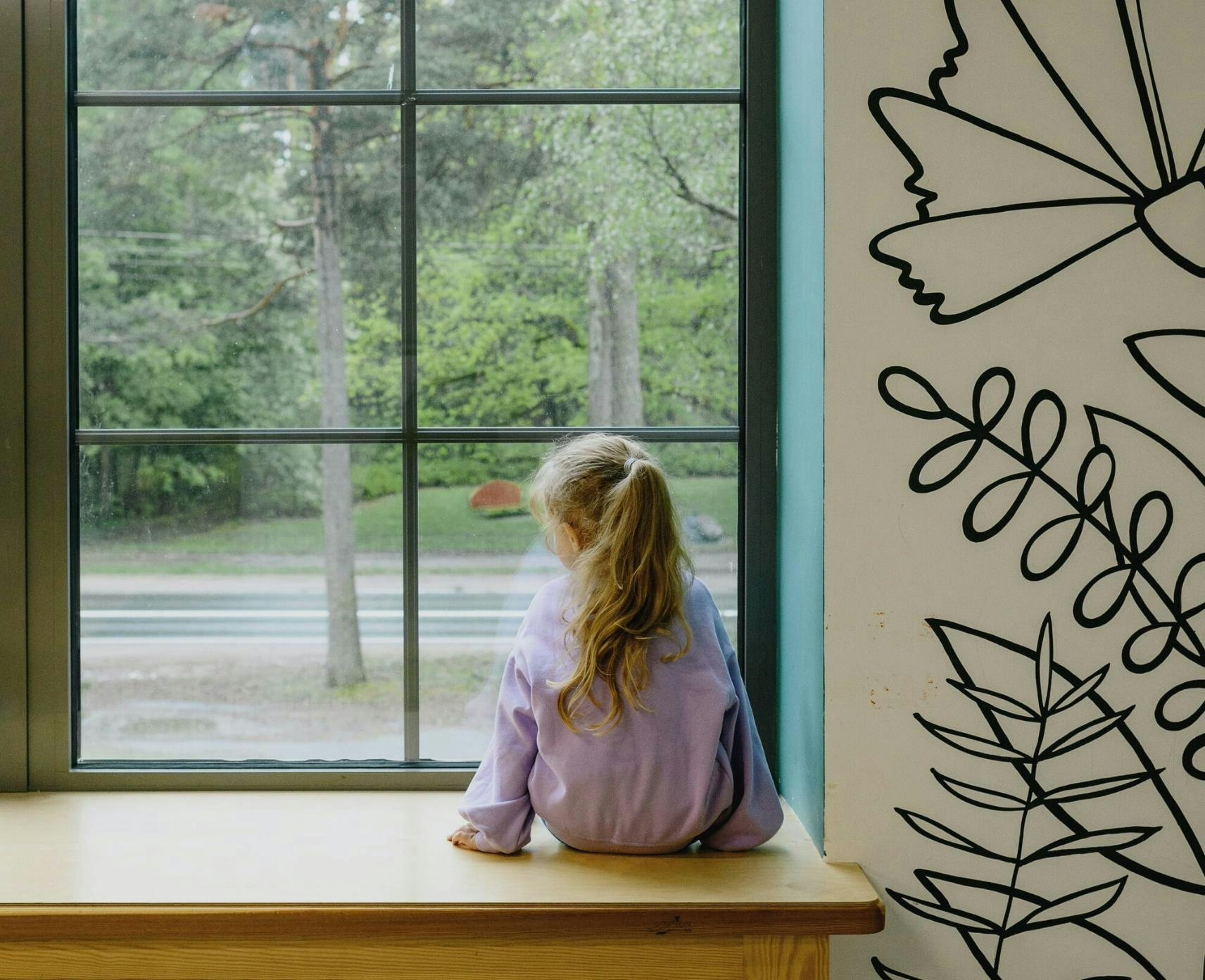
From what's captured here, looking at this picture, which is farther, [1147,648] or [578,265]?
[578,265]

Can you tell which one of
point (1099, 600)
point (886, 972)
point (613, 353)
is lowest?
point (886, 972)

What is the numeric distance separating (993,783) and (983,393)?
548mm

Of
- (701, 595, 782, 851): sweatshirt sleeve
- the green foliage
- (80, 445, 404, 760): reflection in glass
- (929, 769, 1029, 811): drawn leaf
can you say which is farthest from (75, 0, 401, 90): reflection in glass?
(929, 769, 1029, 811): drawn leaf

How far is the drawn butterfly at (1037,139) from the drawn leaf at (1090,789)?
678mm

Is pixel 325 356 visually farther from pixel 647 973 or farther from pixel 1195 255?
pixel 1195 255

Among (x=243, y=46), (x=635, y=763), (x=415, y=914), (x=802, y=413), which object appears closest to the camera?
(x=415, y=914)

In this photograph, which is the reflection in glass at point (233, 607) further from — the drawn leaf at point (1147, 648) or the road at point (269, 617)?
the drawn leaf at point (1147, 648)

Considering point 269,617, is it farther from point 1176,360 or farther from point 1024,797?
point 1176,360

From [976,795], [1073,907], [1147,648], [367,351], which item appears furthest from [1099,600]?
[367,351]

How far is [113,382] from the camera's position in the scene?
160 centimetres

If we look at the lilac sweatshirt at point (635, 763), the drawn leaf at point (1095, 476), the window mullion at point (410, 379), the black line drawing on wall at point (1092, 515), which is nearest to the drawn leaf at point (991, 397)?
the black line drawing on wall at point (1092, 515)

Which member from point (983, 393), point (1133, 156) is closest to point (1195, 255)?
point (1133, 156)

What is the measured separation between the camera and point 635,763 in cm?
130

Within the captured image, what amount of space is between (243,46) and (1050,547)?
1.49 m
